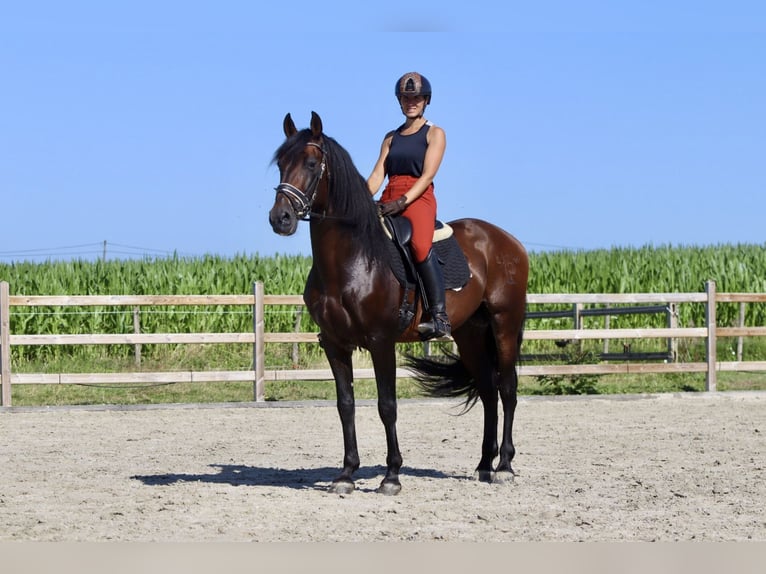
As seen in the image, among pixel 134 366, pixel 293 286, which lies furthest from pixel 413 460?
pixel 293 286

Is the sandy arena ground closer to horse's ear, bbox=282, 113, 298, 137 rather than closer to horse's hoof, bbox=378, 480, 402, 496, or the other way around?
horse's hoof, bbox=378, 480, 402, 496

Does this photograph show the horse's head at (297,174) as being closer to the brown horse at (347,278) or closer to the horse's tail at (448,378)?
the brown horse at (347,278)

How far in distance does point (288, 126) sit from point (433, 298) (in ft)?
4.63

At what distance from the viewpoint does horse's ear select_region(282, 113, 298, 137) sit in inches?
256

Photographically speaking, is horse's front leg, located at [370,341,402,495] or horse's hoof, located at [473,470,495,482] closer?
horse's front leg, located at [370,341,402,495]

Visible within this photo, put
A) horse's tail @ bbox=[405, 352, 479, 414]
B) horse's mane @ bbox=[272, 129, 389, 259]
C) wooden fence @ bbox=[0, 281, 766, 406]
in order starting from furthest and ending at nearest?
1. wooden fence @ bbox=[0, 281, 766, 406]
2. horse's tail @ bbox=[405, 352, 479, 414]
3. horse's mane @ bbox=[272, 129, 389, 259]

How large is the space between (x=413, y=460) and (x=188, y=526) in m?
3.18

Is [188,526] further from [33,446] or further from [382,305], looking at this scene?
[33,446]

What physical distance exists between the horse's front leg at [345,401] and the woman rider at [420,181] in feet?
1.78

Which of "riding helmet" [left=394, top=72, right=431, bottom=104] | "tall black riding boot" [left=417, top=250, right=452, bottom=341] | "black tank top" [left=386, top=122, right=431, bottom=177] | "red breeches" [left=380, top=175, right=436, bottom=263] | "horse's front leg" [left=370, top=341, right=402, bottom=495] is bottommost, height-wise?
"horse's front leg" [left=370, top=341, right=402, bottom=495]

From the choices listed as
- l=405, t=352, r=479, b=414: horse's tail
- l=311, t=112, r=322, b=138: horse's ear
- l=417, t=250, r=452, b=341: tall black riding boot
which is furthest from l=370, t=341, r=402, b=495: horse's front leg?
l=311, t=112, r=322, b=138: horse's ear

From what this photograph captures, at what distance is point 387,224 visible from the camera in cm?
679

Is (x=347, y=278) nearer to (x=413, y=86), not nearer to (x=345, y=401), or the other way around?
(x=345, y=401)

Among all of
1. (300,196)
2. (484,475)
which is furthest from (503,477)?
(300,196)
